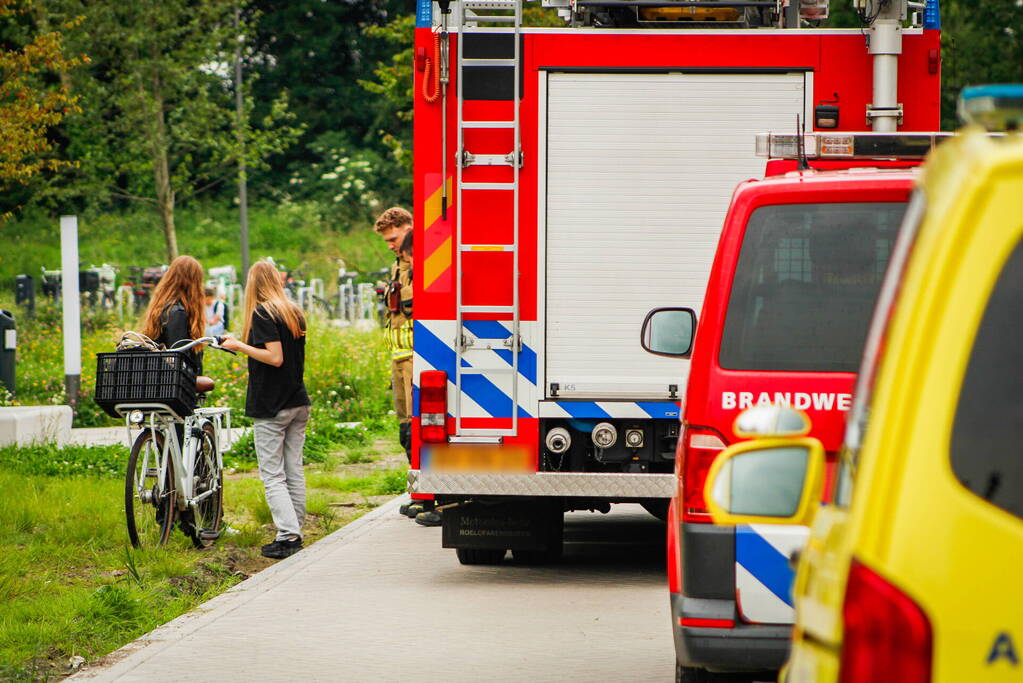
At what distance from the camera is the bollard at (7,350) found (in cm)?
1612

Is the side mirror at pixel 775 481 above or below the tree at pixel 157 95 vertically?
below

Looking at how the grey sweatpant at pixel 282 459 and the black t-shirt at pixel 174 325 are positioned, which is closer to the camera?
the grey sweatpant at pixel 282 459

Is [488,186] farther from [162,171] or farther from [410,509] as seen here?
[162,171]

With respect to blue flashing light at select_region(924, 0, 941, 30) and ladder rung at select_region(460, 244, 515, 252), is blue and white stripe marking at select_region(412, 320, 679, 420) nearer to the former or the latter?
ladder rung at select_region(460, 244, 515, 252)

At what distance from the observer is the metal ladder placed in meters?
8.19

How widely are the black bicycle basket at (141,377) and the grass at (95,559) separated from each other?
86cm

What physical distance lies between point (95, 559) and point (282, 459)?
4.30 feet

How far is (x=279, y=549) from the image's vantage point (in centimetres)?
970

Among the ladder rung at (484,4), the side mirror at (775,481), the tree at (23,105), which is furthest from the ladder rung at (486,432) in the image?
the tree at (23,105)

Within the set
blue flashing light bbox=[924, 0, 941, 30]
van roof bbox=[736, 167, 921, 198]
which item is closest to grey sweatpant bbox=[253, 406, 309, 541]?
blue flashing light bbox=[924, 0, 941, 30]

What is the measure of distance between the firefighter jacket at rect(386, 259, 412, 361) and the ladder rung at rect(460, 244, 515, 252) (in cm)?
267

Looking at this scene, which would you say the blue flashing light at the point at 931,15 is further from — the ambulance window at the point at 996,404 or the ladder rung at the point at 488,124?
the ambulance window at the point at 996,404

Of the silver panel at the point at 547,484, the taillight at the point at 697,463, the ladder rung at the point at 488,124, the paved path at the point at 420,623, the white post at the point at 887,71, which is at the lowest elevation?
the paved path at the point at 420,623

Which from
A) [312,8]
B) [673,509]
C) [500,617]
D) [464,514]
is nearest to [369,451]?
[464,514]
